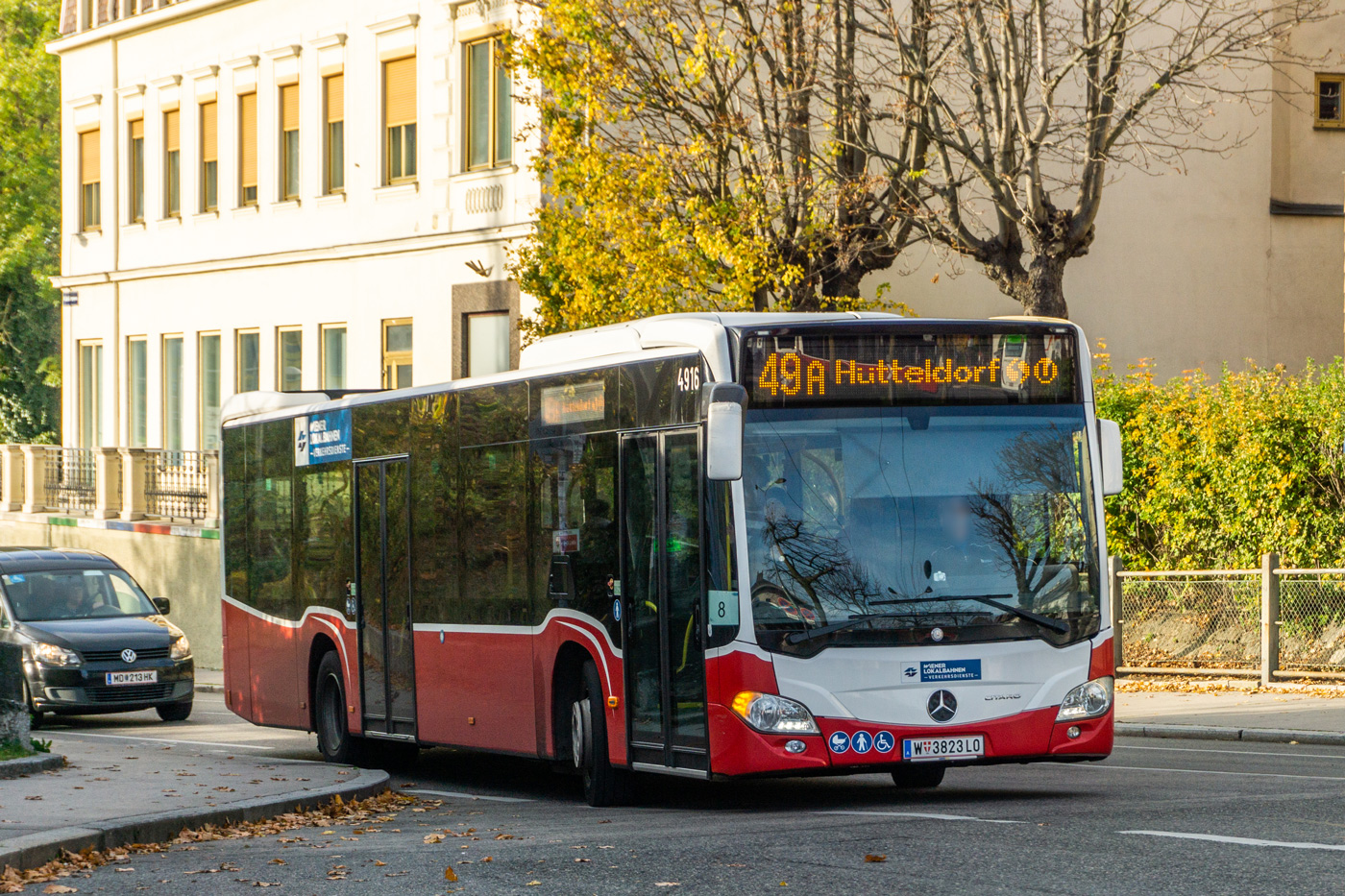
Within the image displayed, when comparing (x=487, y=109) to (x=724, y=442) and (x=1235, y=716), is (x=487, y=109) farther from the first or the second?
(x=724, y=442)

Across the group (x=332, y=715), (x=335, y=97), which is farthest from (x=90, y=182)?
(x=332, y=715)

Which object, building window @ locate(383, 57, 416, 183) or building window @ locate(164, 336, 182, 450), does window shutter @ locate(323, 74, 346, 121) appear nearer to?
building window @ locate(383, 57, 416, 183)

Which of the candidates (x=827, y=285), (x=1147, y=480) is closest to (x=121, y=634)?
(x=827, y=285)

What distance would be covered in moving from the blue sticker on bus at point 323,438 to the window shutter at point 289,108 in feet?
68.3

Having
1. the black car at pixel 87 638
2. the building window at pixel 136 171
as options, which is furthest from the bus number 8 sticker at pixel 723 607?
the building window at pixel 136 171

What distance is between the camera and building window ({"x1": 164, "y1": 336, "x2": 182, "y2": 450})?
41.3m

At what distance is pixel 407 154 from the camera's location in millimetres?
34969

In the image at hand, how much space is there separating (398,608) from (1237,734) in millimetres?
7270

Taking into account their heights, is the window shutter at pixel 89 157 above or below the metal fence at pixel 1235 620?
above

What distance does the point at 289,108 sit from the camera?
37.7 m

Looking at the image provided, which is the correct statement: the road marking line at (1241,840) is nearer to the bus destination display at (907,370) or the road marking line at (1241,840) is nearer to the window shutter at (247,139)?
the bus destination display at (907,370)

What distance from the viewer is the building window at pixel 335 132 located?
3644 centimetres

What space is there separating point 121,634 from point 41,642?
88 cm

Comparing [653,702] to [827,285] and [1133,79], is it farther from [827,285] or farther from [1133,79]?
[1133,79]
